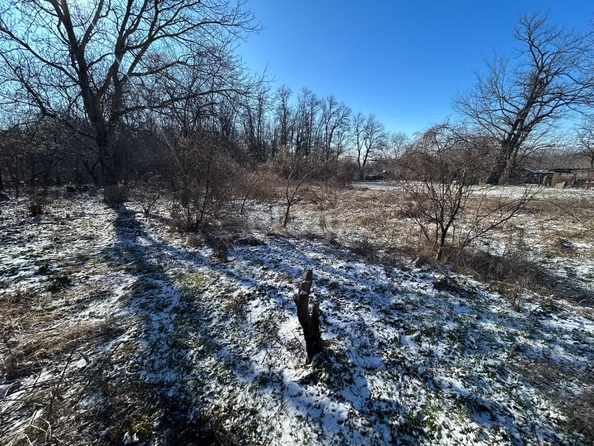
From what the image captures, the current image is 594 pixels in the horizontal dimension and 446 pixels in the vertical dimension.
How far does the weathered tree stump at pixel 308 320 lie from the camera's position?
235 centimetres

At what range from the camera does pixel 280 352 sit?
2.59m

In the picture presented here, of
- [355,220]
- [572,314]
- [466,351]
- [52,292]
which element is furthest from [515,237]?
[52,292]

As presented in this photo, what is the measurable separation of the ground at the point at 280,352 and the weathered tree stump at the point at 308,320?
0.10 meters

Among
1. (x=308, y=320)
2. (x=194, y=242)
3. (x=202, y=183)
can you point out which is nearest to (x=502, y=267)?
(x=308, y=320)

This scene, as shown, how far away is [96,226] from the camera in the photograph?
6.96m

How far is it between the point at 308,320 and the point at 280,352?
56cm

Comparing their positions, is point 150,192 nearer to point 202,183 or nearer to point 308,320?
point 202,183

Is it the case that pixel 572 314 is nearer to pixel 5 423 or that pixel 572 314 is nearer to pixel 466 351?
pixel 466 351

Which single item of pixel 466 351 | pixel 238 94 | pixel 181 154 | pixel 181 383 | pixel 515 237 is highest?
pixel 238 94

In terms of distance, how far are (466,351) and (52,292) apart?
5784 mm

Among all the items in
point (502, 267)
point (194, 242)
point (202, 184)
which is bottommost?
point (194, 242)

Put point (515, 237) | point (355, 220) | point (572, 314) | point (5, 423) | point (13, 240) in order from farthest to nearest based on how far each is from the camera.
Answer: point (355, 220), point (515, 237), point (13, 240), point (572, 314), point (5, 423)

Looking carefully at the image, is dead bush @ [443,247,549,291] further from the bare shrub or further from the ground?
the bare shrub

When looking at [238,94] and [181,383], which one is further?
[238,94]
